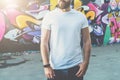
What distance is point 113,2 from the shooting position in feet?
38.0

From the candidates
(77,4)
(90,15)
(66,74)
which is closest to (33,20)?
(77,4)

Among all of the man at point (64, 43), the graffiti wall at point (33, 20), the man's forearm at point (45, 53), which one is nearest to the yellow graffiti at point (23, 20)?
the graffiti wall at point (33, 20)

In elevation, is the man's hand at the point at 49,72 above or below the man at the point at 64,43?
below

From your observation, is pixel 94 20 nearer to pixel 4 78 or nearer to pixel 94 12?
pixel 94 12

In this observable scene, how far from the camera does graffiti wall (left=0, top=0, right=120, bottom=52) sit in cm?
1040

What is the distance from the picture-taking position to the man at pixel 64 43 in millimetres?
3461

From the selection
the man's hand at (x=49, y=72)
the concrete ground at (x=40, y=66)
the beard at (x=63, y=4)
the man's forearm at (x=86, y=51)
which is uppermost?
the beard at (x=63, y=4)

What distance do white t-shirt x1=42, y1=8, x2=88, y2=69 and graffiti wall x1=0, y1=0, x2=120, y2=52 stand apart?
23.0 ft

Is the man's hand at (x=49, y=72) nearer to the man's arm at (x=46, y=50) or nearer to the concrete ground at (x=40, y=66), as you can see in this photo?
the man's arm at (x=46, y=50)

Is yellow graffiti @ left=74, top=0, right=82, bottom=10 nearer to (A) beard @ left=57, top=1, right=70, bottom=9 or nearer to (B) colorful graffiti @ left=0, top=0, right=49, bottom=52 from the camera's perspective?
(B) colorful graffiti @ left=0, top=0, right=49, bottom=52

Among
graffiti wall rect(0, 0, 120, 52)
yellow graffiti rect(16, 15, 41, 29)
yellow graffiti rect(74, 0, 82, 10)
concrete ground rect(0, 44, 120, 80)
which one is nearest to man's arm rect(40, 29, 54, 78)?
concrete ground rect(0, 44, 120, 80)

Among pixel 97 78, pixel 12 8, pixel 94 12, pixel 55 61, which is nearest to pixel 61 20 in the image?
pixel 55 61

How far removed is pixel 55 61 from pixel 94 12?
8053 mm

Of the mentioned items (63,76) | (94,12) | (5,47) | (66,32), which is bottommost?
(5,47)
